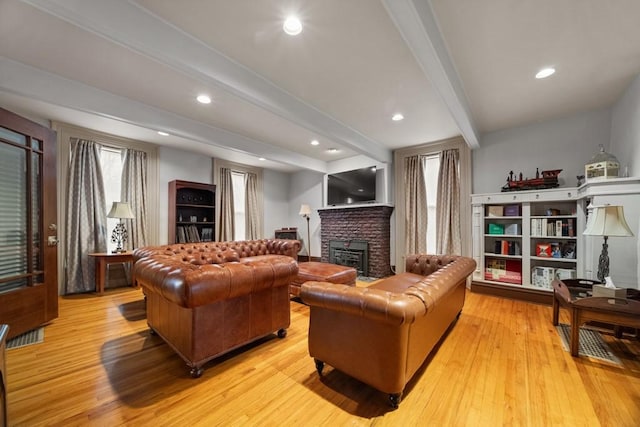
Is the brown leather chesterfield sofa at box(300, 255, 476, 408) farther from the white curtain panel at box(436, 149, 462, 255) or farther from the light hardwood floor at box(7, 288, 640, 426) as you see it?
the white curtain panel at box(436, 149, 462, 255)

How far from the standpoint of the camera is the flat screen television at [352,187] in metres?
5.37

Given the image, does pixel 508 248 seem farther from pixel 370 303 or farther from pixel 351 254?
pixel 370 303

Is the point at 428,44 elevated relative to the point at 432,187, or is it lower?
elevated

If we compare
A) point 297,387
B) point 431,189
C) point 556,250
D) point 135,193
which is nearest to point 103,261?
point 135,193

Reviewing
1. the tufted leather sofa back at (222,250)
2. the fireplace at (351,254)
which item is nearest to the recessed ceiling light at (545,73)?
the fireplace at (351,254)

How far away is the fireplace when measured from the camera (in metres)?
5.34

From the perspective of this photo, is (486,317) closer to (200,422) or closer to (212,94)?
(200,422)

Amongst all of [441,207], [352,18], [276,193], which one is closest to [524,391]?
[352,18]

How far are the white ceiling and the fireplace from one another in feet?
8.50

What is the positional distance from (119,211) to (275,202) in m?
3.64

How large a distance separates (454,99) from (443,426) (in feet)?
9.15

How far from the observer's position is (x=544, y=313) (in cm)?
315

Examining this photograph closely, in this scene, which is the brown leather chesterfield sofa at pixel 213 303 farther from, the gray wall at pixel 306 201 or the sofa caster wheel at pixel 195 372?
the gray wall at pixel 306 201

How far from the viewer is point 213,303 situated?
189 centimetres
